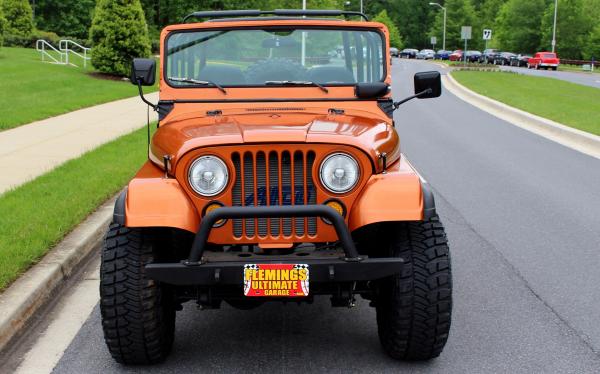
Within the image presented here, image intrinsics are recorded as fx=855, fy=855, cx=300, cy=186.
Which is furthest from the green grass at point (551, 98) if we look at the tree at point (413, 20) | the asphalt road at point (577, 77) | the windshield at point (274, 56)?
the tree at point (413, 20)

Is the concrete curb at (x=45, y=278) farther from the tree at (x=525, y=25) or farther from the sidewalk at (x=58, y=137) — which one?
the tree at (x=525, y=25)

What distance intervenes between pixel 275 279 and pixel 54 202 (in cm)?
475

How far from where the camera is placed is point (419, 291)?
430 centimetres

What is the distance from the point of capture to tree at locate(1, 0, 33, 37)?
4712cm

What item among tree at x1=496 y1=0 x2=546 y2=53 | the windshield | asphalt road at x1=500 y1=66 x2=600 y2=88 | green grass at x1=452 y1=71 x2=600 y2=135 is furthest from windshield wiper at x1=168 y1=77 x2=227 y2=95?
tree at x1=496 y1=0 x2=546 y2=53

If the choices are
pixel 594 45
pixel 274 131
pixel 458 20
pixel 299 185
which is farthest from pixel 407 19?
pixel 299 185

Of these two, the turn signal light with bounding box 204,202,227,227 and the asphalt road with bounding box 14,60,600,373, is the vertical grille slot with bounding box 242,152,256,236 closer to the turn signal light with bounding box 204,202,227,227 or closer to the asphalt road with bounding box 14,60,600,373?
the turn signal light with bounding box 204,202,227,227

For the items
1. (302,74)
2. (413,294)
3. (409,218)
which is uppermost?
(302,74)

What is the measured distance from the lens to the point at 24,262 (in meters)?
6.04

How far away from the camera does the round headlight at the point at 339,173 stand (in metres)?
4.28

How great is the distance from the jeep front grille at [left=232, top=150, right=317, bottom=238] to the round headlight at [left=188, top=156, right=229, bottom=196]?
0.07m

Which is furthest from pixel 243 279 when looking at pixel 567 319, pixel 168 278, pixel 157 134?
pixel 567 319

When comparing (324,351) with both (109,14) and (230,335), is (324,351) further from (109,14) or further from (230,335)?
(109,14)

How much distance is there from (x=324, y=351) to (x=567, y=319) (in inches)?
65.9
